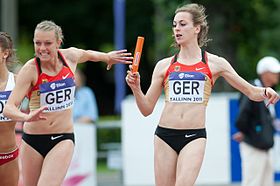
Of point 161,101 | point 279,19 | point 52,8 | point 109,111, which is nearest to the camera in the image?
point 161,101

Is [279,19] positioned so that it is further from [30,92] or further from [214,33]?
[30,92]

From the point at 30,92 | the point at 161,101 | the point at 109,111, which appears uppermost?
the point at 30,92

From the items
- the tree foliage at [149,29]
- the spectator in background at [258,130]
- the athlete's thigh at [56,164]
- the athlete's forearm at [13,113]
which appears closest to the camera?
the athlete's forearm at [13,113]

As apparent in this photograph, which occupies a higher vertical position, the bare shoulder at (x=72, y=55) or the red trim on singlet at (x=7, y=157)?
the bare shoulder at (x=72, y=55)

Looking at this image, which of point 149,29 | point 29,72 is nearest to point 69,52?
point 29,72

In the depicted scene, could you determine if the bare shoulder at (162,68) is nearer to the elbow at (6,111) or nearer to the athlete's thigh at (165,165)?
the athlete's thigh at (165,165)

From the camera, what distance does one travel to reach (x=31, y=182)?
9.65 metres

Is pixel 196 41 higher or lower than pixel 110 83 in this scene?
higher

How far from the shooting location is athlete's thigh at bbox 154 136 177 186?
9.59 meters

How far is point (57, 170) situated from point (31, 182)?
1.22ft

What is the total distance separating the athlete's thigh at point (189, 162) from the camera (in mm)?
9391

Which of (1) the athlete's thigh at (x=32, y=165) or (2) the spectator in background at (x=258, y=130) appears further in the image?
(2) the spectator in background at (x=258, y=130)

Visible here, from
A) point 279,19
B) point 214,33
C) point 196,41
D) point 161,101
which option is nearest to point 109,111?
point 279,19

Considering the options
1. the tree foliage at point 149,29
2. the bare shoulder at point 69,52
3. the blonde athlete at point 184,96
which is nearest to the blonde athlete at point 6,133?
the bare shoulder at point 69,52
